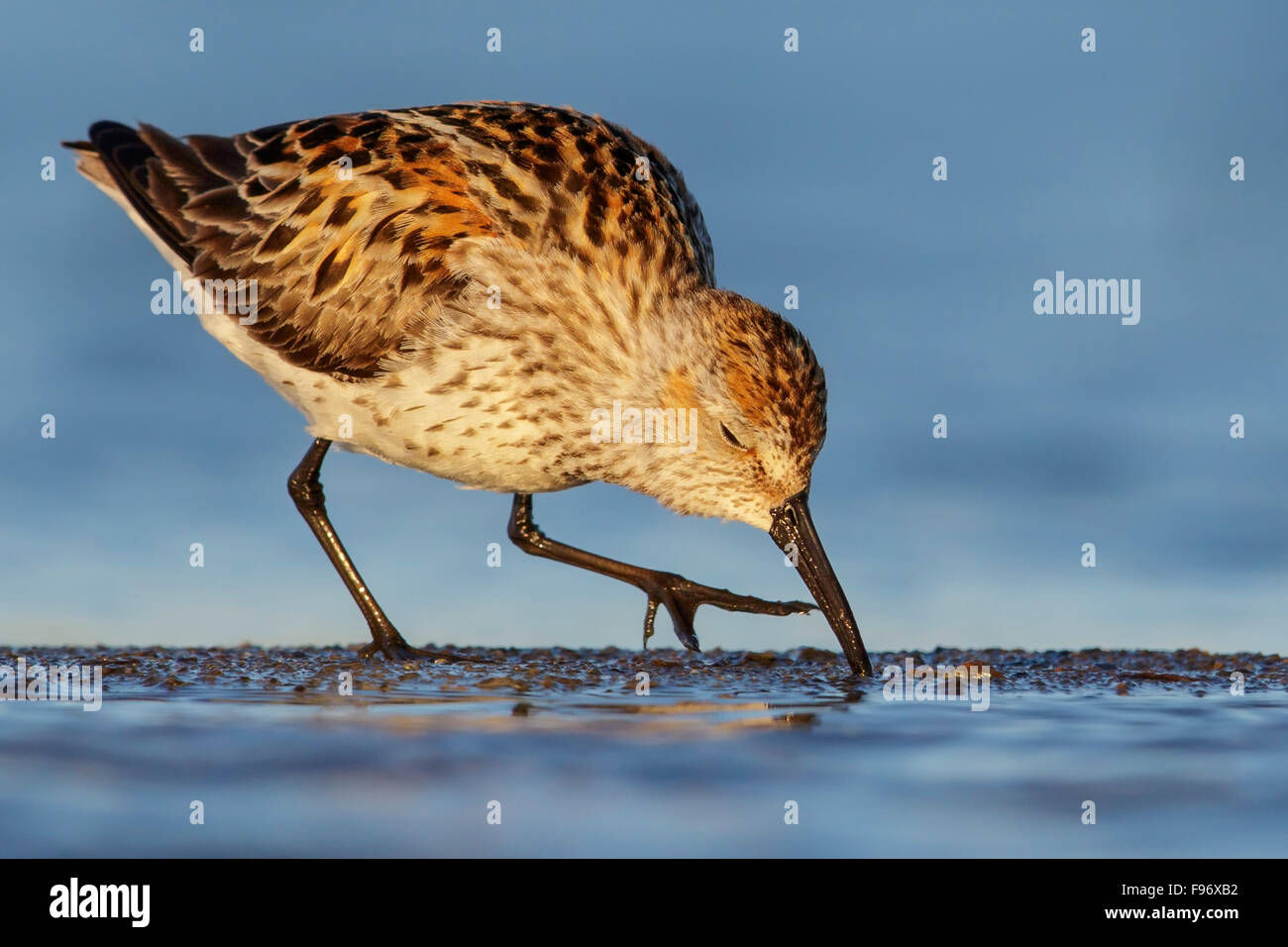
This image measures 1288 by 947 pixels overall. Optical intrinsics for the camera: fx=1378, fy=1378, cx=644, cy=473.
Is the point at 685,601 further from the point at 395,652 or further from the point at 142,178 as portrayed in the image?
the point at 142,178

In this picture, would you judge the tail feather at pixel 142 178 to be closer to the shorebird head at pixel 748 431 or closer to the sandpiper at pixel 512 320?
the sandpiper at pixel 512 320

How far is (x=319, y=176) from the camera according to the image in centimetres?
1082

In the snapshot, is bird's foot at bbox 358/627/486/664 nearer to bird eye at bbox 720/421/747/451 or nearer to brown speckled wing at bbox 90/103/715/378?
brown speckled wing at bbox 90/103/715/378

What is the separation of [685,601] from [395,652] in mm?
2416

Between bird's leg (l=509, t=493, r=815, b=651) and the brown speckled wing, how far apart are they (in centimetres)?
253

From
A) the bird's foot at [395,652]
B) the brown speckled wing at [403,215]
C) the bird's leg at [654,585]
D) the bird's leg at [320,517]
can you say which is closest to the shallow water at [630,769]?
the bird's foot at [395,652]

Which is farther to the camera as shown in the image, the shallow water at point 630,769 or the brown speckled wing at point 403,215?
the brown speckled wing at point 403,215

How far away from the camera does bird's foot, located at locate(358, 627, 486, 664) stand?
1050 centimetres

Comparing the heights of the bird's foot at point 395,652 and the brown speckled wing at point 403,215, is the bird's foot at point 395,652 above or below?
below

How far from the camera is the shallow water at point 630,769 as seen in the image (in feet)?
17.6

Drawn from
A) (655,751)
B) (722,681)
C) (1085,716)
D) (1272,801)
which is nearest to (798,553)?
(722,681)

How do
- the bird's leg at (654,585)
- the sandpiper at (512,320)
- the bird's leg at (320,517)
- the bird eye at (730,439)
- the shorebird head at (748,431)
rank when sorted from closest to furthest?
the shorebird head at (748,431) < the bird eye at (730,439) < the sandpiper at (512,320) < the bird's leg at (654,585) < the bird's leg at (320,517)

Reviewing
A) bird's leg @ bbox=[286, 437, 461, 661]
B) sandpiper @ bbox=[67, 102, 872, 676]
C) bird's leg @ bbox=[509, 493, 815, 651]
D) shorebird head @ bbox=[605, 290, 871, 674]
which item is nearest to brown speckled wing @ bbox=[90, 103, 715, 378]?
sandpiper @ bbox=[67, 102, 872, 676]

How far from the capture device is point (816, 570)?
9984mm
